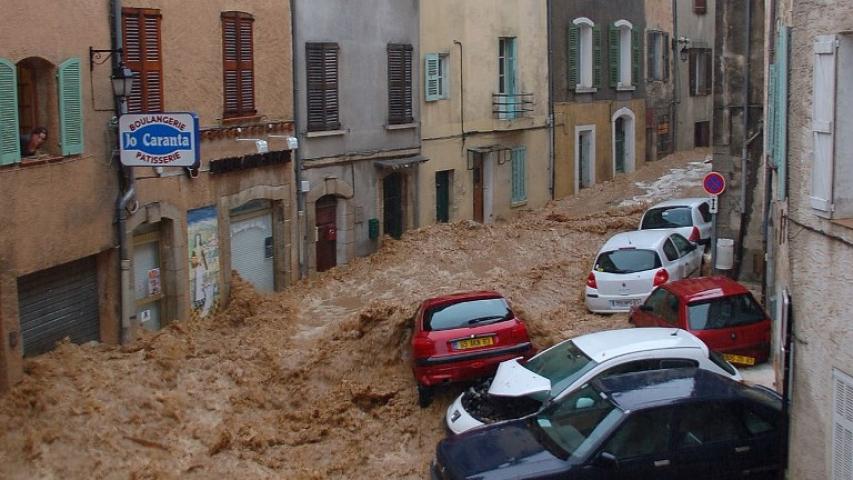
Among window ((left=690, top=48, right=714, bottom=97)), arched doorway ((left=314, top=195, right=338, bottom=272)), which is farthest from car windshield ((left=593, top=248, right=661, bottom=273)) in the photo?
window ((left=690, top=48, right=714, bottom=97))

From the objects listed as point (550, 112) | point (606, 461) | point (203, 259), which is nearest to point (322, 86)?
point (203, 259)

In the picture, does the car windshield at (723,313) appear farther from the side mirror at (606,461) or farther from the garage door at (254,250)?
the garage door at (254,250)

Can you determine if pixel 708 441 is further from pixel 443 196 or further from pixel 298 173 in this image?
pixel 443 196

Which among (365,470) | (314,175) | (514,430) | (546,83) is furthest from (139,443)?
(546,83)

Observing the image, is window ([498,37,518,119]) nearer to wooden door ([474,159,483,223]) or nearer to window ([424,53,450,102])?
wooden door ([474,159,483,223])

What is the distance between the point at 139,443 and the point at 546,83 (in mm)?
19632

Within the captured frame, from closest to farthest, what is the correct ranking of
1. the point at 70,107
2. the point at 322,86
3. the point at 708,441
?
1. the point at 708,441
2. the point at 70,107
3. the point at 322,86

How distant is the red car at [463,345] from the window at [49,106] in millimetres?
5565

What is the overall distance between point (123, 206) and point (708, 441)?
9.61m

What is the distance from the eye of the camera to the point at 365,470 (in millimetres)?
13352

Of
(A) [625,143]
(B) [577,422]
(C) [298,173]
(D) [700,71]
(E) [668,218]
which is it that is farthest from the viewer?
(D) [700,71]

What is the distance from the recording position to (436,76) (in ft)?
84.4

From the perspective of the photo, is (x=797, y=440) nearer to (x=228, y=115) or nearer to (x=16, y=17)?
(x=16, y=17)

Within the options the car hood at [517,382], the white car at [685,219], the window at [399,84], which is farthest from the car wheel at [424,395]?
the window at [399,84]
